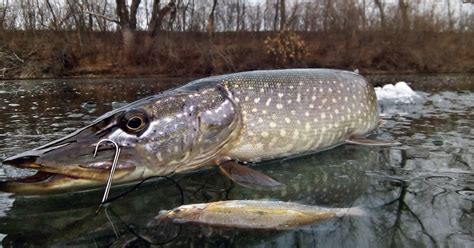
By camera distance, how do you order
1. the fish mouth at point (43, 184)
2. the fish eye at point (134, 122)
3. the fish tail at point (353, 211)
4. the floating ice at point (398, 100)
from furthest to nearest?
1. the floating ice at point (398, 100)
2. the fish eye at point (134, 122)
3. the fish tail at point (353, 211)
4. the fish mouth at point (43, 184)

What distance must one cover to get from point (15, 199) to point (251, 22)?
26431mm

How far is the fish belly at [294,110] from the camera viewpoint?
3.19 m

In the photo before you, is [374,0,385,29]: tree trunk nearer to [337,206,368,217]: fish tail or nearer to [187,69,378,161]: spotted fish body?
[187,69,378,161]: spotted fish body

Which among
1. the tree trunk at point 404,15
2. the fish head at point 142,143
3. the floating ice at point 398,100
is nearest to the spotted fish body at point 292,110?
the fish head at point 142,143

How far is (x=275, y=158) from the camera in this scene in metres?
3.40

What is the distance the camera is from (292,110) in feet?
11.2

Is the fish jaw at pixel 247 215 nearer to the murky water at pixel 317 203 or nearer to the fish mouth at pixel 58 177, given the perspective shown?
the murky water at pixel 317 203

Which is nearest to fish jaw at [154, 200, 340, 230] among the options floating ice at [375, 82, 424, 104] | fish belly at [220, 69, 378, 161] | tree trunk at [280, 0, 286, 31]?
fish belly at [220, 69, 378, 161]

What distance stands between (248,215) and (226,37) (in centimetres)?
2405

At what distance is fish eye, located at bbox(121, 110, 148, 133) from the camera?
2576mm

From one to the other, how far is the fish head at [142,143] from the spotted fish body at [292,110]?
0.57 feet

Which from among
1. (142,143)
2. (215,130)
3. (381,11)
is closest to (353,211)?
(215,130)

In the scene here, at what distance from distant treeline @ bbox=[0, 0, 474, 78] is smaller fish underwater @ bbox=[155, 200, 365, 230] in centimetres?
1965

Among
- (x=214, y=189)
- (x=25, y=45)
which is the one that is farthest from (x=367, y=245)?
(x=25, y=45)
